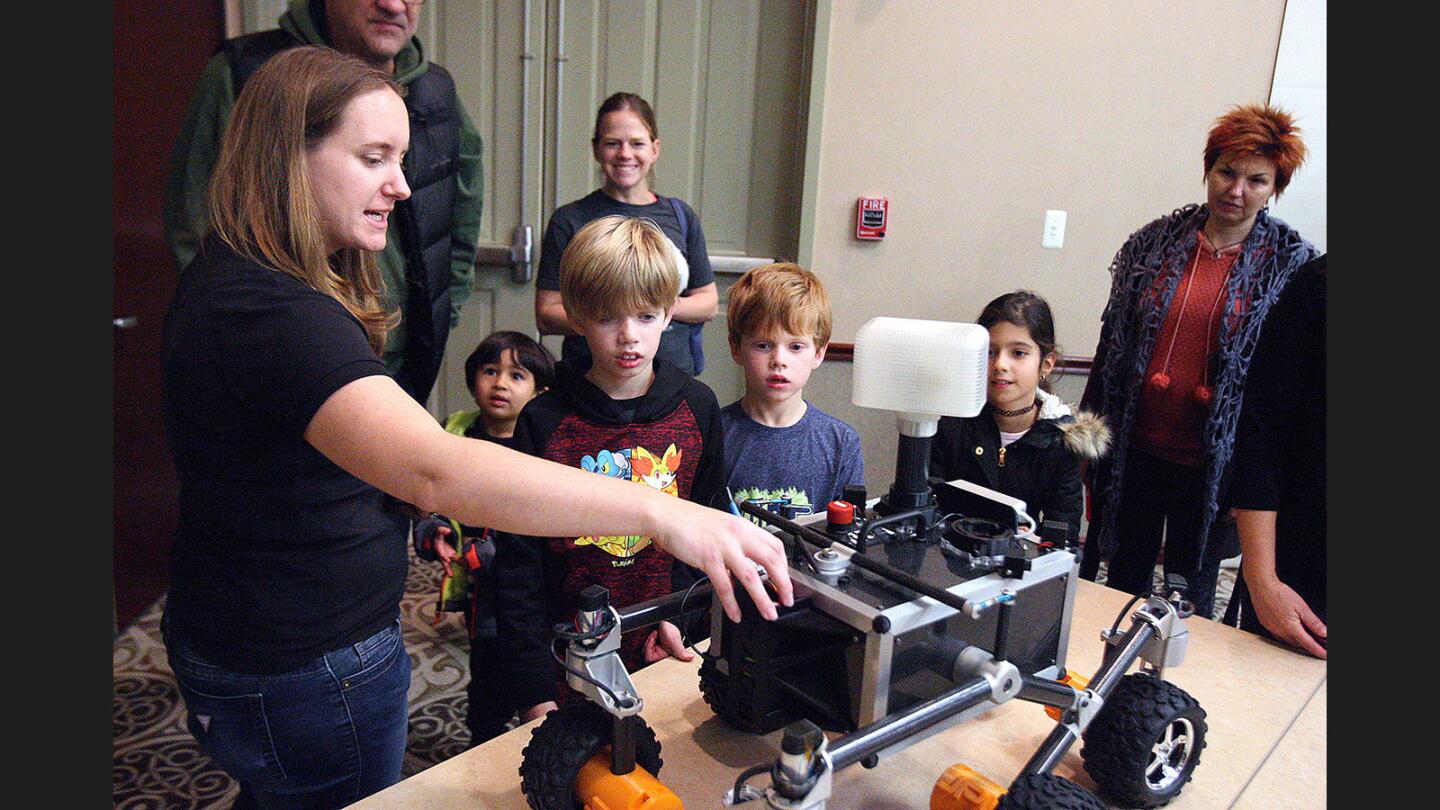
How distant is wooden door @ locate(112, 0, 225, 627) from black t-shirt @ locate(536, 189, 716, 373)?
1230 mm

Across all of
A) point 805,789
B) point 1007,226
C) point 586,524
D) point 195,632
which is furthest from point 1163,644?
point 1007,226

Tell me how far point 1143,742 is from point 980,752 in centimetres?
19

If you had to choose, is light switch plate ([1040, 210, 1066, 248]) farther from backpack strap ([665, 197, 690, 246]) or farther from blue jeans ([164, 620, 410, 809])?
blue jeans ([164, 620, 410, 809])

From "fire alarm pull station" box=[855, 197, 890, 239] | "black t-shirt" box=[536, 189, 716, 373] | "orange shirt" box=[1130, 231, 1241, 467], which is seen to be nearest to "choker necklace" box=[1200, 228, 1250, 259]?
"orange shirt" box=[1130, 231, 1241, 467]

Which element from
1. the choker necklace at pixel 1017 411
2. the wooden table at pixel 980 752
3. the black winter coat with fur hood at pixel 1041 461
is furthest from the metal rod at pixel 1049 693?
the choker necklace at pixel 1017 411

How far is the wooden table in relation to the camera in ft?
3.30

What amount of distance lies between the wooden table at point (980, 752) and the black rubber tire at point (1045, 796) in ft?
0.48

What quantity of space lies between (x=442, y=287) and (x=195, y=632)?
113 cm

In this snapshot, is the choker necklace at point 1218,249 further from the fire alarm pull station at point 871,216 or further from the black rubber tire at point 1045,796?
the black rubber tire at point 1045,796

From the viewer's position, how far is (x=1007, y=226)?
136 inches

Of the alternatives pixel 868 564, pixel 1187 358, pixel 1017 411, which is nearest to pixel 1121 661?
pixel 868 564

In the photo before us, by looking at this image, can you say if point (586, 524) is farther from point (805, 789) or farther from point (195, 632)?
point (195, 632)

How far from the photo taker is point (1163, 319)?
2.28m

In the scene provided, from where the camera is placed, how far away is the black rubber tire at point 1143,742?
1003 millimetres
